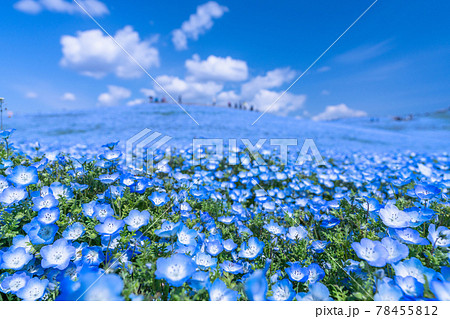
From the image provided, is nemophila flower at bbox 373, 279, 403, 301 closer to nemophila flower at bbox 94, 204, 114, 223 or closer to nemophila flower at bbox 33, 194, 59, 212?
nemophila flower at bbox 94, 204, 114, 223

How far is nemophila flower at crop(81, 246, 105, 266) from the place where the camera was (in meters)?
1.46

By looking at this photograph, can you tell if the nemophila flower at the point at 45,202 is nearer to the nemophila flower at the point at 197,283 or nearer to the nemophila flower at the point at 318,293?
the nemophila flower at the point at 197,283

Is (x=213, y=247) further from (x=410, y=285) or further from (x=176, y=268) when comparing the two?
(x=410, y=285)

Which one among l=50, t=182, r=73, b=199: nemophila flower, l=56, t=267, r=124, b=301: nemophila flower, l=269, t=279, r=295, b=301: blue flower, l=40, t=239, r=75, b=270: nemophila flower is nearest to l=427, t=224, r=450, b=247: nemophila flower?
l=269, t=279, r=295, b=301: blue flower

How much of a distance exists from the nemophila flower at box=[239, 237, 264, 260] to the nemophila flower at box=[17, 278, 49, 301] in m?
1.12

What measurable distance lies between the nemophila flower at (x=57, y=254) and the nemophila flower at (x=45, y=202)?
31cm

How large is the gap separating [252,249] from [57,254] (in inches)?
47.0

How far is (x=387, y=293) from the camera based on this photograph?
1.12m

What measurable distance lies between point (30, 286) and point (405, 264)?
1896mm

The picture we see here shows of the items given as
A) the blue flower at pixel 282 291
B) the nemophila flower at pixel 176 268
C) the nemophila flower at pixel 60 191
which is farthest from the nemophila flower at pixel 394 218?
the nemophila flower at pixel 60 191

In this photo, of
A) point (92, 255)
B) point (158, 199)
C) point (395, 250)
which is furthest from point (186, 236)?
point (395, 250)

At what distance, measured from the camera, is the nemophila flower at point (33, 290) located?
1232mm
